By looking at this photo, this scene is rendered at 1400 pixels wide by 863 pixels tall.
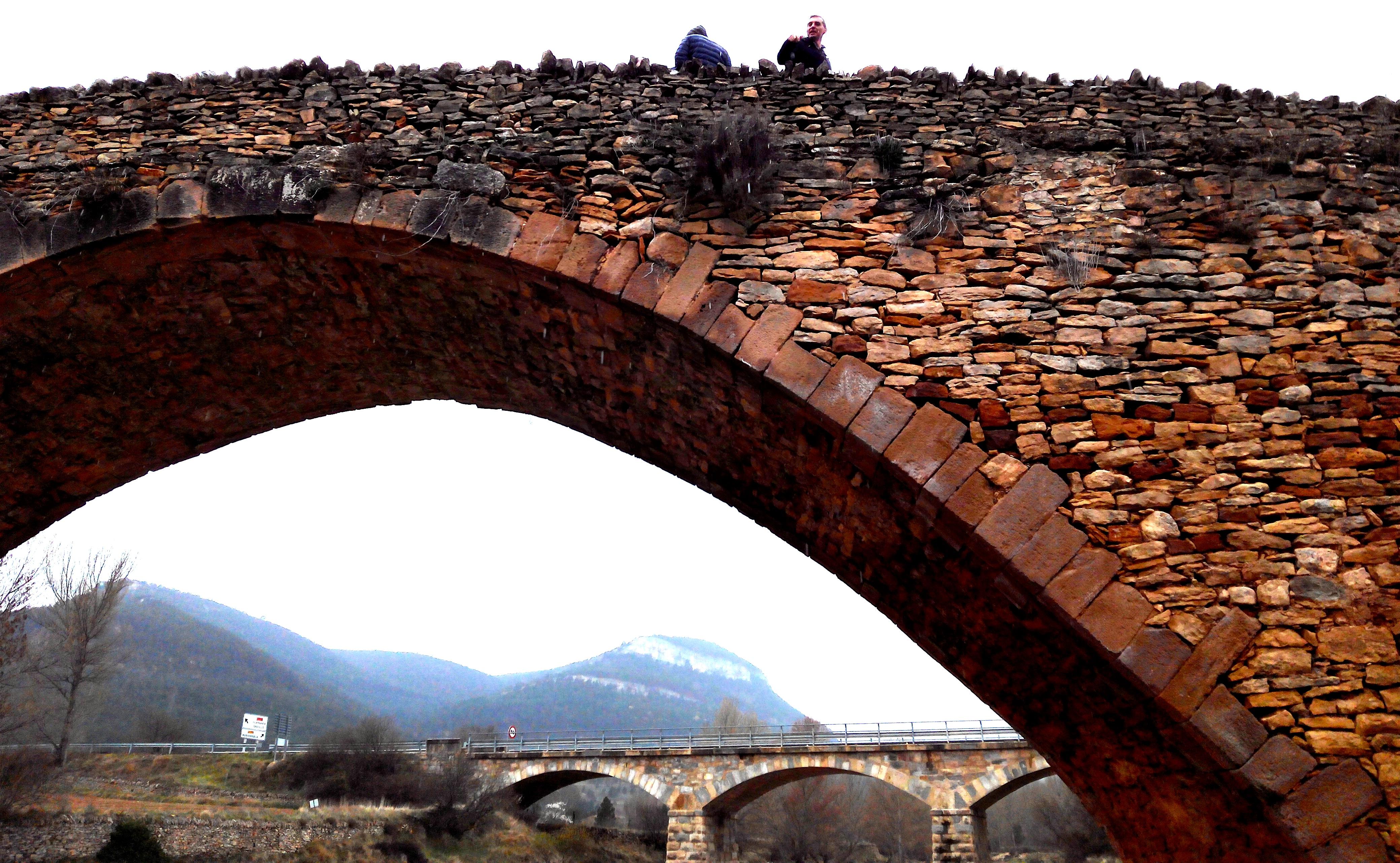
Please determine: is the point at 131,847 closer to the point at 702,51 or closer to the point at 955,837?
the point at 702,51

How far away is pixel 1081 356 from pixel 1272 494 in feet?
3.51

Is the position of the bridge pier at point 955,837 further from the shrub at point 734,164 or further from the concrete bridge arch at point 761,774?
the shrub at point 734,164

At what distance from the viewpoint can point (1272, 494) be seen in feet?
13.4

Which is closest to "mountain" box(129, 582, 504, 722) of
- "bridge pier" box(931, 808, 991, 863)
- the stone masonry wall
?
the stone masonry wall

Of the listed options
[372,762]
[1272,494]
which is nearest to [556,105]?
[1272,494]

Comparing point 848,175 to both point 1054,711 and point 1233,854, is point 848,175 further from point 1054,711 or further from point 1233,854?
point 1233,854

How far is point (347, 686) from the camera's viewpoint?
111m

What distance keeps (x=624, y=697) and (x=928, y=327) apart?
137m

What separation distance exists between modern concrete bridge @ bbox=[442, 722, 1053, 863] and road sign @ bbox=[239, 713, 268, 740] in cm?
617

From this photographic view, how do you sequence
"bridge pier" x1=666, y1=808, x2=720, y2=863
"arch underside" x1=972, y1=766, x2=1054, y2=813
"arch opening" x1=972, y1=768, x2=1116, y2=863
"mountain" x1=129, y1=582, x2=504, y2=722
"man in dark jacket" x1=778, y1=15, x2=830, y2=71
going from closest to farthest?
"man in dark jacket" x1=778, y1=15, x2=830, y2=71 < "arch underside" x1=972, y1=766, x2=1054, y2=813 < "arch opening" x1=972, y1=768, x2=1116, y2=863 < "bridge pier" x1=666, y1=808, x2=720, y2=863 < "mountain" x1=129, y1=582, x2=504, y2=722

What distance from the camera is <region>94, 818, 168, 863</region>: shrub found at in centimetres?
1593

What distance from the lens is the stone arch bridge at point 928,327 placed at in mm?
3910

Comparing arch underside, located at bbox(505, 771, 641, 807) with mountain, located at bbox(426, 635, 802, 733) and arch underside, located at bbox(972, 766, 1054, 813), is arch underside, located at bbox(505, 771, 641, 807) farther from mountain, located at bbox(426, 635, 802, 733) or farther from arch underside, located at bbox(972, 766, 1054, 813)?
mountain, located at bbox(426, 635, 802, 733)

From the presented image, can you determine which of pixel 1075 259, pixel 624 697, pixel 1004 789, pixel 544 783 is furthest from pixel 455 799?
pixel 624 697
